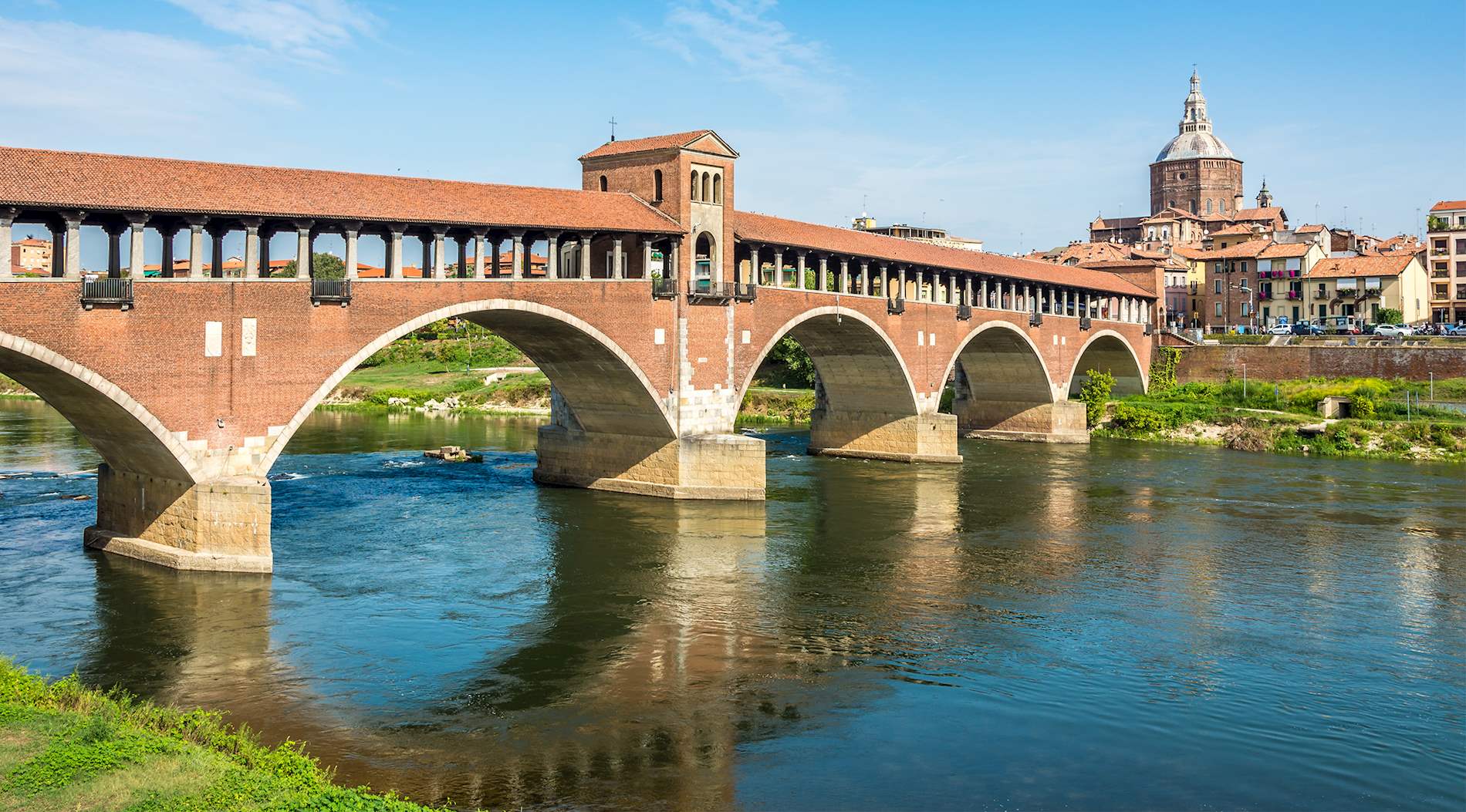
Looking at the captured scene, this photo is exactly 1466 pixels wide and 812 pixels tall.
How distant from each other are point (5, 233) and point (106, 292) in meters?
2.17

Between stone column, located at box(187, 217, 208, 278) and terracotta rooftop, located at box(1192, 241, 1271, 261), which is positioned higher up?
terracotta rooftop, located at box(1192, 241, 1271, 261)

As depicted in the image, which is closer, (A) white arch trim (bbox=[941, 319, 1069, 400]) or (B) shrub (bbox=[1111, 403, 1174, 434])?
(A) white arch trim (bbox=[941, 319, 1069, 400])

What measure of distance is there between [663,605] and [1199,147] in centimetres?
11841

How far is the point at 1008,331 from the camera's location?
6078 centimetres

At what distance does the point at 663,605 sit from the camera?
26.9 m

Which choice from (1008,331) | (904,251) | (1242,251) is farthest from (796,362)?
(1242,251)

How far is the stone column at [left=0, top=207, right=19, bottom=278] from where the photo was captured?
25125 mm

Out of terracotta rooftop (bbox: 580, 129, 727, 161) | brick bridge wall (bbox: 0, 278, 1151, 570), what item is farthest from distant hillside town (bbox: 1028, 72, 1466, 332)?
terracotta rooftop (bbox: 580, 129, 727, 161)

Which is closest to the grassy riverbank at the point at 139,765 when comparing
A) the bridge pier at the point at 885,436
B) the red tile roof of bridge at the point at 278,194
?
the red tile roof of bridge at the point at 278,194

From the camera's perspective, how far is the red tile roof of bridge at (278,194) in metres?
26.4

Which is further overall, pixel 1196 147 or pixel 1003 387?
pixel 1196 147

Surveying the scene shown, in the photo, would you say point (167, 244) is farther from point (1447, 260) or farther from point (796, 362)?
point (1447, 260)

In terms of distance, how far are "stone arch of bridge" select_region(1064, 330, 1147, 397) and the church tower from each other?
5774 cm

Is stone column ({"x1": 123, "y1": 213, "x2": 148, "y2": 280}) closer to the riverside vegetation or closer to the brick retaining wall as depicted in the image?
the riverside vegetation
